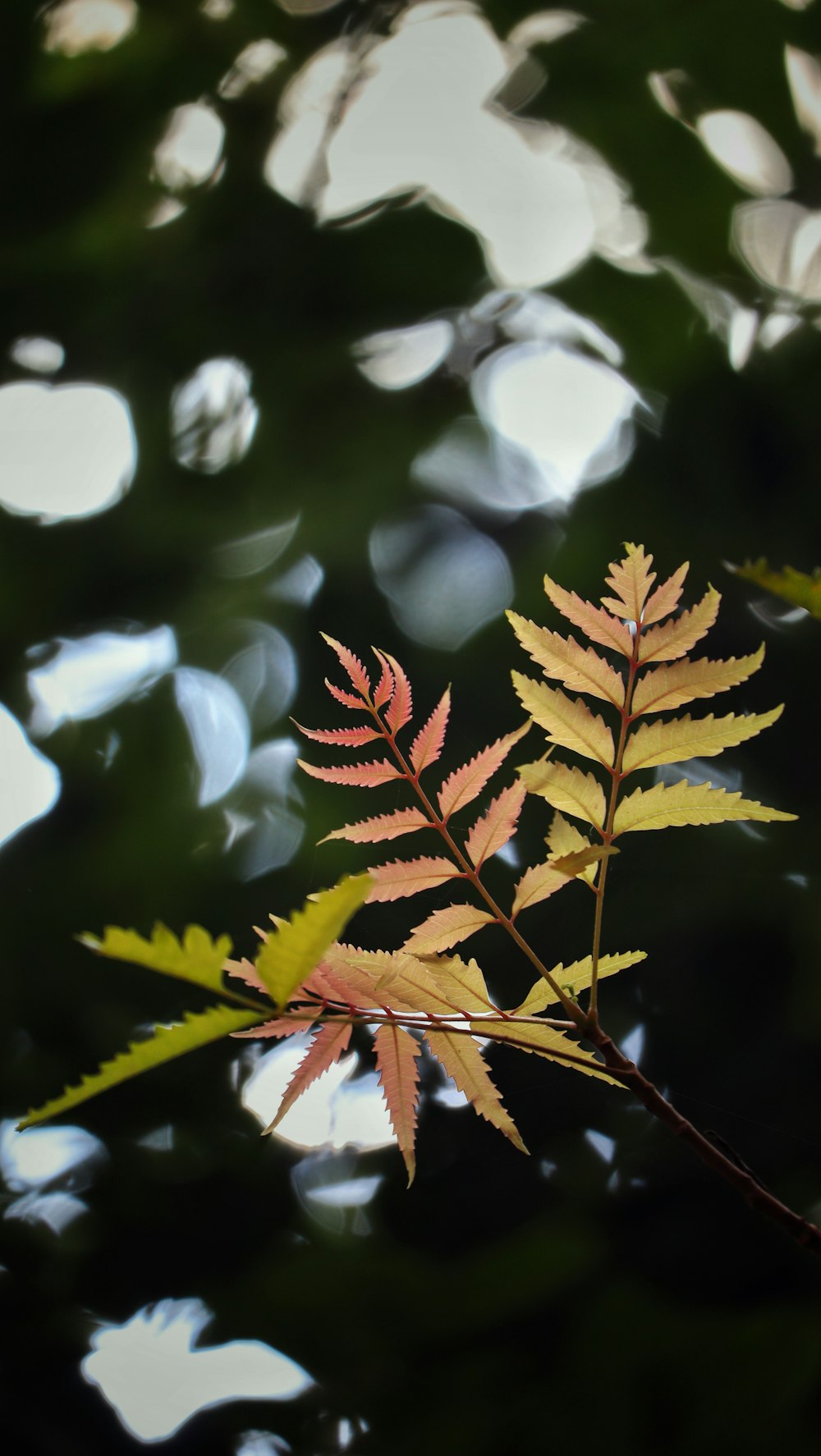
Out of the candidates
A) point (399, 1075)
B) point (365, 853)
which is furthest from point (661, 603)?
point (365, 853)

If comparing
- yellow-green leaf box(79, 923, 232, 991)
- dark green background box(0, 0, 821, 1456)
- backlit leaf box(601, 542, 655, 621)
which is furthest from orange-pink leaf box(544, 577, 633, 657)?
dark green background box(0, 0, 821, 1456)

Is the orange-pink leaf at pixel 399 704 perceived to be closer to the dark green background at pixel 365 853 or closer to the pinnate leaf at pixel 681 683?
the pinnate leaf at pixel 681 683

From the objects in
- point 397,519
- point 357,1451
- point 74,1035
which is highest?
point 397,519

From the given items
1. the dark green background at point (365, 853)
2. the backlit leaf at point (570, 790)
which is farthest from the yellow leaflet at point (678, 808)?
the dark green background at point (365, 853)

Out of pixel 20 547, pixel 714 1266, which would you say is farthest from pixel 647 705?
pixel 20 547

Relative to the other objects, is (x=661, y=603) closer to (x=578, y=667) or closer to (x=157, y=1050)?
(x=578, y=667)

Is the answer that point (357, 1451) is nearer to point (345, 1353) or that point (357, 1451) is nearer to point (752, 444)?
point (345, 1353)

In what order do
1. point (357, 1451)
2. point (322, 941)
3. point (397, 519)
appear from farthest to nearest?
point (397, 519) → point (357, 1451) → point (322, 941)
